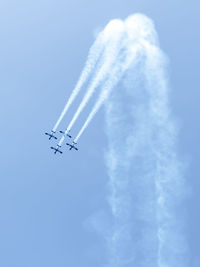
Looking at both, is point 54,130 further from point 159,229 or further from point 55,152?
point 159,229

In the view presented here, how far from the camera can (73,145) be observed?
295ft

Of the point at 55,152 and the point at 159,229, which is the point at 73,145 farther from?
the point at 159,229

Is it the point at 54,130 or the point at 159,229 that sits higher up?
the point at 54,130

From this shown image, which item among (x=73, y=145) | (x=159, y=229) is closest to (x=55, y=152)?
(x=73, y=145)

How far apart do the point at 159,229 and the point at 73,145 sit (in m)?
14.5

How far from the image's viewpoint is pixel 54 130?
89.8 metres

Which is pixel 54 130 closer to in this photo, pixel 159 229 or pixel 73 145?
pixel 73 145

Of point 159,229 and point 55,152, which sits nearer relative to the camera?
point 159,229

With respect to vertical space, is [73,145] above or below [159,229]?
above

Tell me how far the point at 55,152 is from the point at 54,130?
310 cm

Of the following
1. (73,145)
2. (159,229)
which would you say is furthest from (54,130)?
(159,229)

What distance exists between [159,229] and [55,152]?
16086mm

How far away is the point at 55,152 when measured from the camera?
91438 mm

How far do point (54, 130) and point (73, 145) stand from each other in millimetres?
2867
